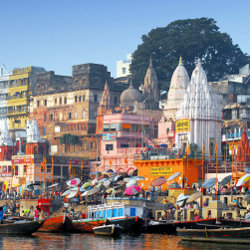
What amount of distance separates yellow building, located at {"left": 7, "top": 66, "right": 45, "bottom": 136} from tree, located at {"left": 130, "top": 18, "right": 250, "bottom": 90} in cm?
1322

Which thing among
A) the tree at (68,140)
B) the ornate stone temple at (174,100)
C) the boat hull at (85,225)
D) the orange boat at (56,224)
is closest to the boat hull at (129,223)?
the boat hull at (85,225)

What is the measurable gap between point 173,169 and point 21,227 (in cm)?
1943

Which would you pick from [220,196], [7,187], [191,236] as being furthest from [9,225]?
[7,187]

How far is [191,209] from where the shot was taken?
147 feet

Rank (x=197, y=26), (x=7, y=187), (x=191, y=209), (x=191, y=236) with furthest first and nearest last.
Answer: (x=197, y=26), (x=7, y=187), (x=191, y=209), (x=191, y=236)

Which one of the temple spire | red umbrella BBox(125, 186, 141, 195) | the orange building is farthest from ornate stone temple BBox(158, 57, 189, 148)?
red umbrella BBox(125, 186, 141, 195)

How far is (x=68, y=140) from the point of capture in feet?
261

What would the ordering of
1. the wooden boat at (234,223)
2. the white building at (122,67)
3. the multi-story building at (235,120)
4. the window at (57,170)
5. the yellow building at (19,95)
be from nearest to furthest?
the wooden boat at (234,223) → the multi-story building at (235,120) → the window at (57,170) → the yellow building at (19,95) → the white building at (122,67)

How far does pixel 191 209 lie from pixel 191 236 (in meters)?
6.90

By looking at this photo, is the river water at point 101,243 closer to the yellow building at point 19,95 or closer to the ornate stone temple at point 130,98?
the ornate stone temple at point 130,98

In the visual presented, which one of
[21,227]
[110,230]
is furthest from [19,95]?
[110,230]

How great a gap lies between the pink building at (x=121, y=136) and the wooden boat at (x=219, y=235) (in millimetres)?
30888

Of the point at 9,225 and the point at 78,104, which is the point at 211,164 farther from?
the point at 78,104

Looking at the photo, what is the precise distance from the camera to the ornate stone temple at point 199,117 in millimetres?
62938
